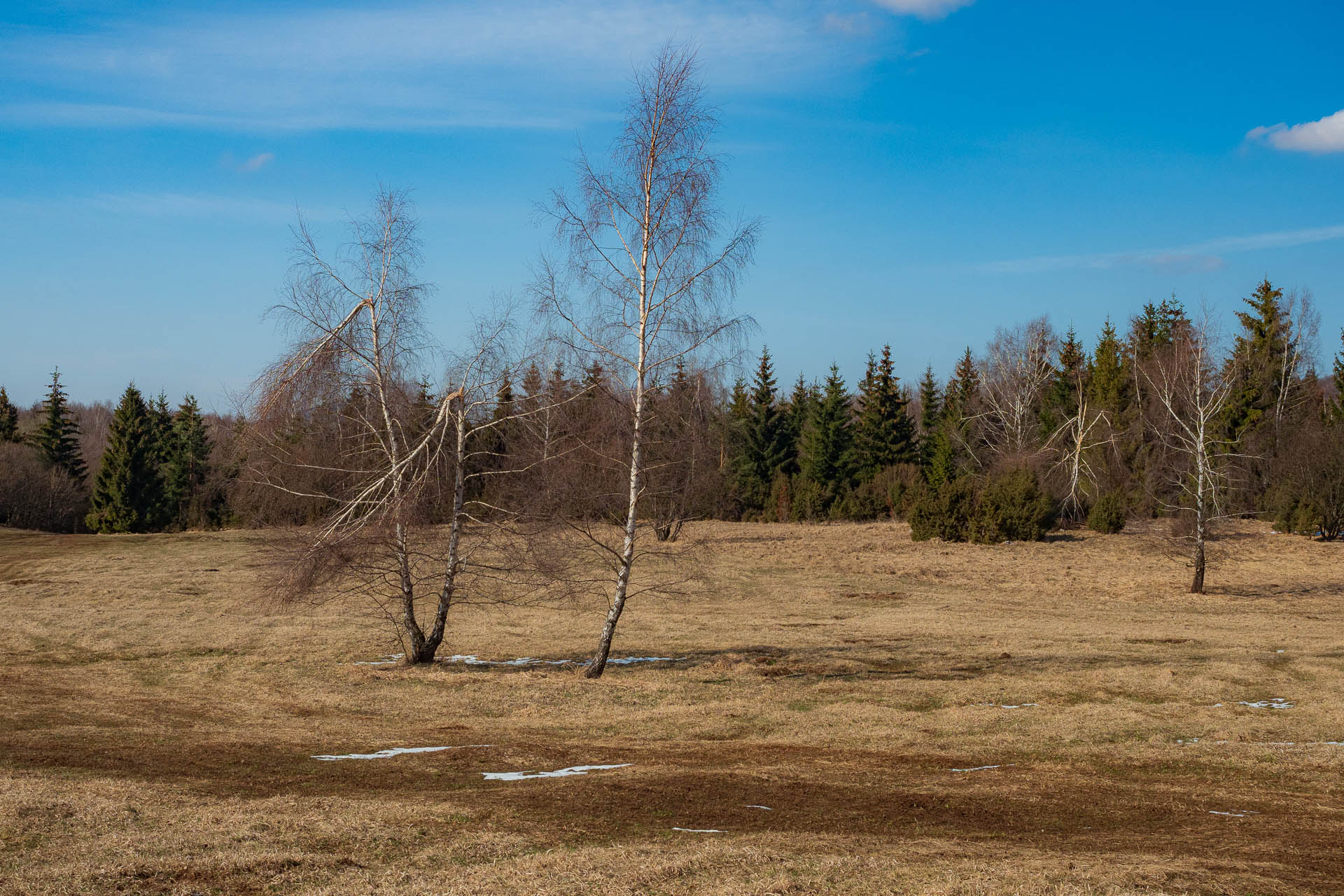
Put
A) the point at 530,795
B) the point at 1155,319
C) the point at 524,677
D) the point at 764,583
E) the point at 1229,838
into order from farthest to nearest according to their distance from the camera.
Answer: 1. the point at 1155,319
2. the point at 764,583
3. the point at 524,677
4. the point at 530,795
5. the point at 1229,838

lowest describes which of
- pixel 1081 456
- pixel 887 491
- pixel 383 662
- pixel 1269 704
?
pixel 383 662

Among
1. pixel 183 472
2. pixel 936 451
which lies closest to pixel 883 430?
pixel 936 451

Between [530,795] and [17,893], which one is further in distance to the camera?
[530,795]

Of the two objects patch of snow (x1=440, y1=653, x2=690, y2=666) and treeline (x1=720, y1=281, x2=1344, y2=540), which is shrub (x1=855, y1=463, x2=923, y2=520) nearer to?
treeline (x1=720, y1=281, x2=1344, y2=540)

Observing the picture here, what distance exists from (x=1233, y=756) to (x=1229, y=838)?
381 cm

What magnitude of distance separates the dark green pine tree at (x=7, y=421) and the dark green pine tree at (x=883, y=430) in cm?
5244

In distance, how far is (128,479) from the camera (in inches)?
2108

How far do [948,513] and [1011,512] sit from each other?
257cm

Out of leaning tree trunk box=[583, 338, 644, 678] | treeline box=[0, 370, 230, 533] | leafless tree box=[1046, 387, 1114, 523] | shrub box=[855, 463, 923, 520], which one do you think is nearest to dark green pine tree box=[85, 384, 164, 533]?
treeline box=[0, 370, 230, 533]

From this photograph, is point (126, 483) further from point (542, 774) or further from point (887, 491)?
point (542, 774)

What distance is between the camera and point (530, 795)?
8.86 meters

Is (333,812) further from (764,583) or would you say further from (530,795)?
(764,583)

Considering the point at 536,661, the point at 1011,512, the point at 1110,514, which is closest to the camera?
the point at 536,661

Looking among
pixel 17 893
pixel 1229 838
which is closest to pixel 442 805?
pixel 17 893
